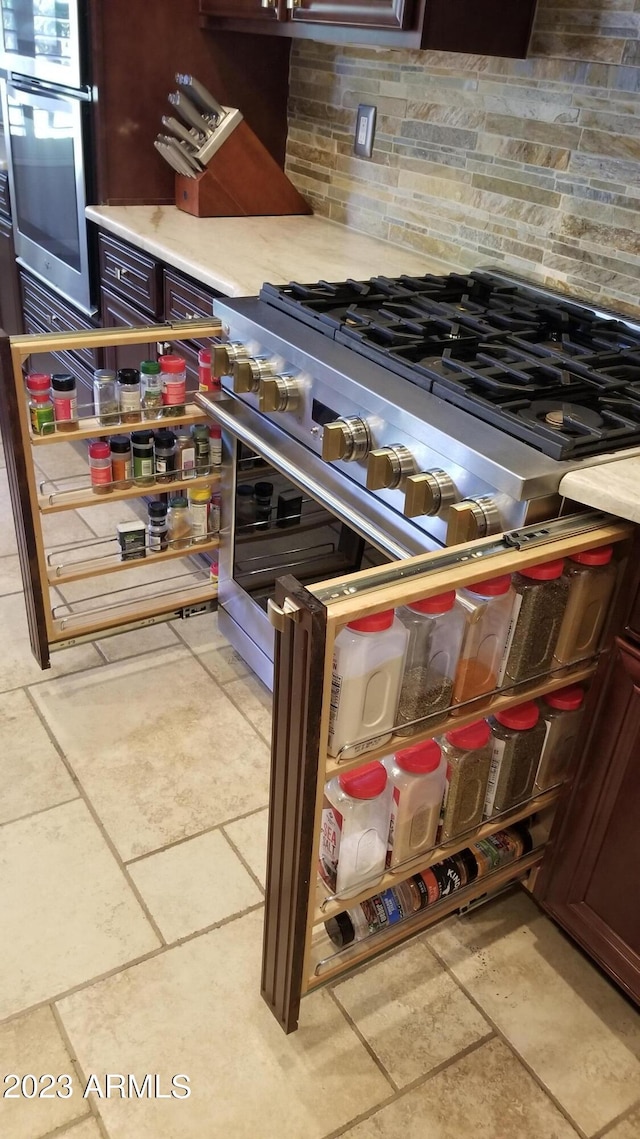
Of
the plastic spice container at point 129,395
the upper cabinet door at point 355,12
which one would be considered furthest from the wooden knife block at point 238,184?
the plastic spice container at point 129,395

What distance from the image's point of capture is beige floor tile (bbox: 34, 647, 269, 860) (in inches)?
68.4

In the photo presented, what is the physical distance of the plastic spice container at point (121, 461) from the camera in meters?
1.98

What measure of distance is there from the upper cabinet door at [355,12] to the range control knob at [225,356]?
732 millimetres

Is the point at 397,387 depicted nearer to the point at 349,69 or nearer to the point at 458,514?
the point at 458,514

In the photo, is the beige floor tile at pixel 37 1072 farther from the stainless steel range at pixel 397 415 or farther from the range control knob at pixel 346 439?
the range control knob at pixel 346 439

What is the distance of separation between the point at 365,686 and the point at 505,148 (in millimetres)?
1500

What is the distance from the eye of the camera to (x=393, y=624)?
3.65ft

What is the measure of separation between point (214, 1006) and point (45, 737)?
75 cm

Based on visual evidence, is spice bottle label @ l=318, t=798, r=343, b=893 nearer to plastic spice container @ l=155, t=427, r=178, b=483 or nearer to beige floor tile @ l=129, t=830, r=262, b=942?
beige floor tile @ l=129, t=830, r=262, b=942

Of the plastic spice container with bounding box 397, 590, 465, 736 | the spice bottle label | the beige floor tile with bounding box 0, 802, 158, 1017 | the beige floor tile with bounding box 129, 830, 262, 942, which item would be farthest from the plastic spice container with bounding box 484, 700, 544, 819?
the beige floor tile with bounding box 0, 802, 158, 1017

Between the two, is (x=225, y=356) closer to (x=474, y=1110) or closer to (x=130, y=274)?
(x=130, y=274)

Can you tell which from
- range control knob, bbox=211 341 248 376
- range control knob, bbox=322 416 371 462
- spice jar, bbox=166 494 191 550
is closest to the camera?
range control knob, bbox=322 416 371 462

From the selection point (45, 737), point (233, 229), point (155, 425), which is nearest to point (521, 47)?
point (233, 229)

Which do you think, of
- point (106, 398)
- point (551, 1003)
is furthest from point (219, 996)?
point (106, 398)
